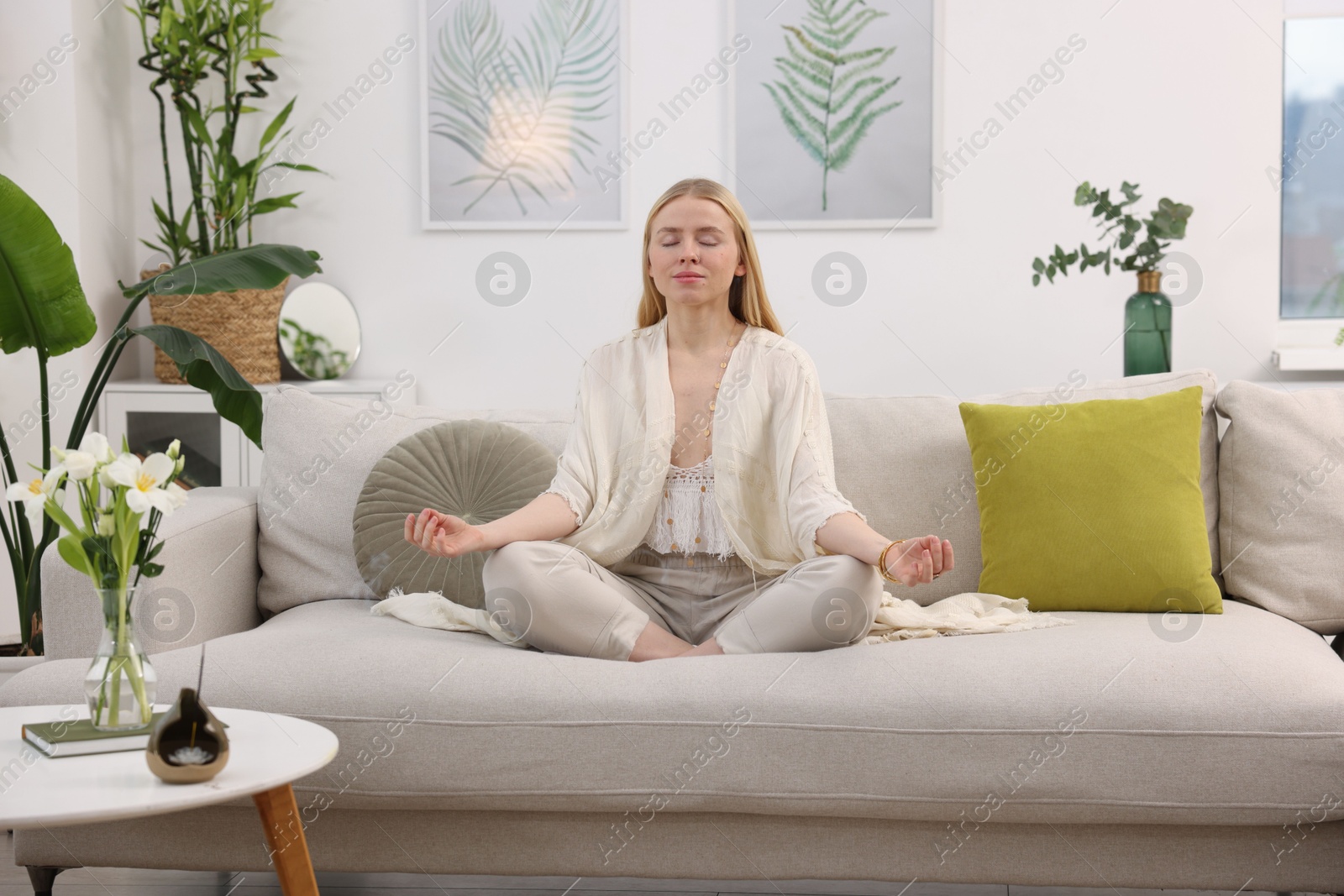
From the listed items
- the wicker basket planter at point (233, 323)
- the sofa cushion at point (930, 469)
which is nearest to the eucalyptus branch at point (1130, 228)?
the sofa cushion at point (930, 469)

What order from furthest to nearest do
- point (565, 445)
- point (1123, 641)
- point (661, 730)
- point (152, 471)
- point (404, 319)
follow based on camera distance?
point (404, 319), point (565, 445), point (1123, 641), point (661, 730), point (152, 471)

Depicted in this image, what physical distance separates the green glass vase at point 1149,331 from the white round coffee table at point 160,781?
7.19ft

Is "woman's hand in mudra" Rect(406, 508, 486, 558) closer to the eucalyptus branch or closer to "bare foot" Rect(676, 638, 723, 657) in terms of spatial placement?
"bare foot" Rect(676, 638, 723, 657)

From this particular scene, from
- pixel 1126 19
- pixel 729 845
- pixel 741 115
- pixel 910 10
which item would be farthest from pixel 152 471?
pixel 1126 19

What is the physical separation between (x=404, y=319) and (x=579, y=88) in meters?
0.83

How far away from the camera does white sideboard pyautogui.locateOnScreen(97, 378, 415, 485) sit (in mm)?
3090

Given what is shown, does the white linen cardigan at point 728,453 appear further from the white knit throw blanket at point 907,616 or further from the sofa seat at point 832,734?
the sofa seat at point 832,734

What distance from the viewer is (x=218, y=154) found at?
319cm

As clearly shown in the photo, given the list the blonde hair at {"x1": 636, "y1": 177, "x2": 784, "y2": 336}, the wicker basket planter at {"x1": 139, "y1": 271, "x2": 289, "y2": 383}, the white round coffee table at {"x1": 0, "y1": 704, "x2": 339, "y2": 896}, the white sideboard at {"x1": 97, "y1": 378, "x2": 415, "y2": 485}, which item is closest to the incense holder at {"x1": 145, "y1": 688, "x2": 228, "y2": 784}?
the white round coffee table at {"x1": 0, "y1": 704, "x2": 339, "y2": 896}

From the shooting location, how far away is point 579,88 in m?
3.26

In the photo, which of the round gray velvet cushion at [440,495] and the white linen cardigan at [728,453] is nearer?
the white linen cardigan at [728,453]

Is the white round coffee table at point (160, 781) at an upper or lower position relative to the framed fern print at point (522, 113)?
lower

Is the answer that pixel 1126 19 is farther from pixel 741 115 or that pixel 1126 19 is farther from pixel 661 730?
pixel 661 730

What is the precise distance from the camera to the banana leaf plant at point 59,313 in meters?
2.19
